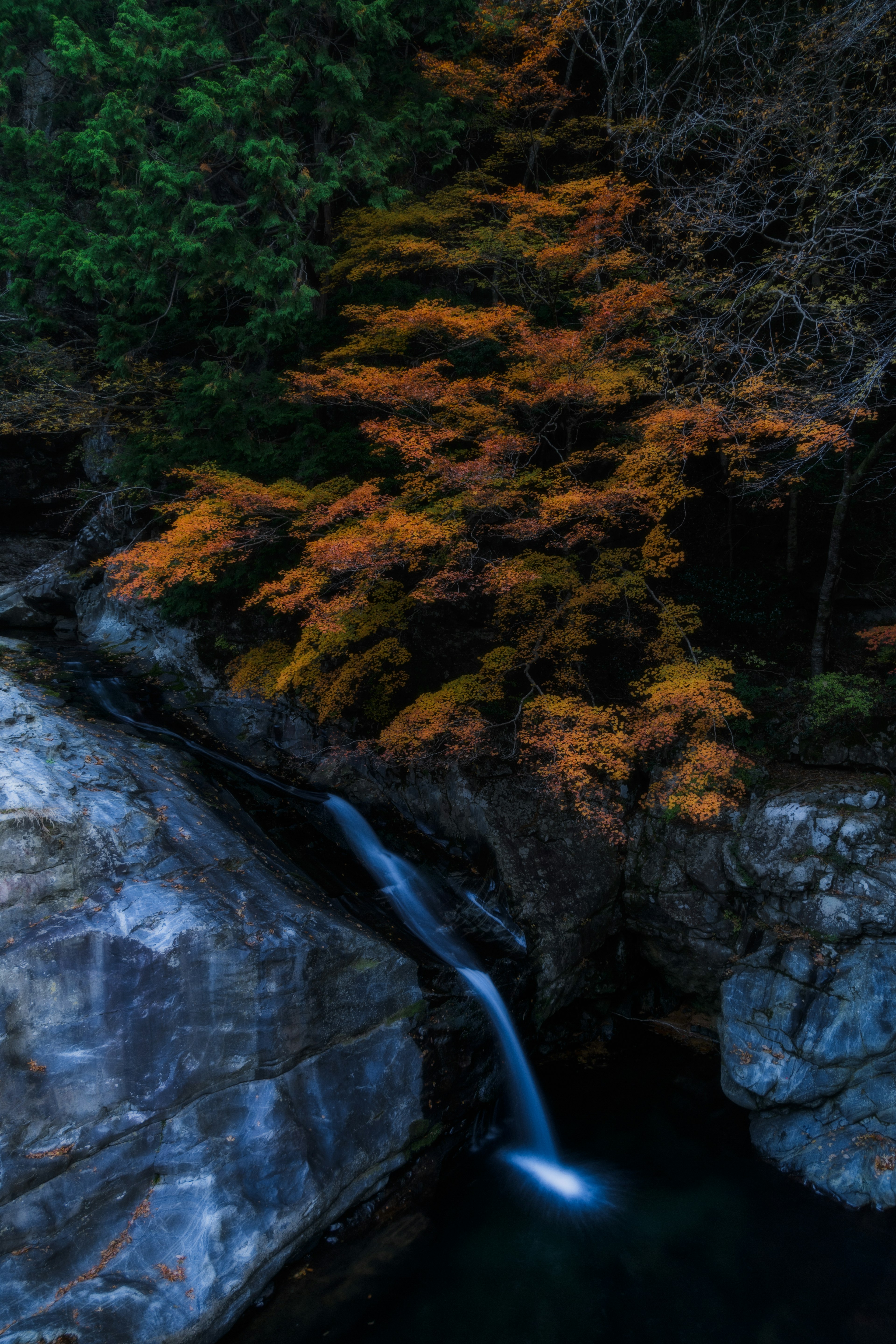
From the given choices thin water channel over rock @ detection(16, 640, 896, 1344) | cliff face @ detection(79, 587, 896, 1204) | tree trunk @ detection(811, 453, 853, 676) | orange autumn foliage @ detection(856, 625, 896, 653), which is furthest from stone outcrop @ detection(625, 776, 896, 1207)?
tree trunk @ detection(811, 453, 853, 676)

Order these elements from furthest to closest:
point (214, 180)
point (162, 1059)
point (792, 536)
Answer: point (792, 536) < point (214, 180) < point (162, 1059)

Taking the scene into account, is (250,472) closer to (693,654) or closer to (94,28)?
Answer: (693,654)

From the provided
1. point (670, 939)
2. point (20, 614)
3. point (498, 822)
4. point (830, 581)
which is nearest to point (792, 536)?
point (830, 581)

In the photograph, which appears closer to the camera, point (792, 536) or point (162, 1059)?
point (162, 1059)

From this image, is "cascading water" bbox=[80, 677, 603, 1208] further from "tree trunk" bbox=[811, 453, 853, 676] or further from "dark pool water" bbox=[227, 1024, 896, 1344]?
"tree trunk" bbox=[811, 453, 853, 676]

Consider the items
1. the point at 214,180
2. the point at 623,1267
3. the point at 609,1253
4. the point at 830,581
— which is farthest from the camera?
the point at 214,180

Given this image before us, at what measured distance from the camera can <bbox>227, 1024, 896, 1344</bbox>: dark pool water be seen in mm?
5527

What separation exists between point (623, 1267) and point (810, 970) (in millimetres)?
3359

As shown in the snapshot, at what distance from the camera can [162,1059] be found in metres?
5.37

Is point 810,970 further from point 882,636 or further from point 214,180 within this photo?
point 214,180

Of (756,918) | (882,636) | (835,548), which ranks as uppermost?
(835,548)

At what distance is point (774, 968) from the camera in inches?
291

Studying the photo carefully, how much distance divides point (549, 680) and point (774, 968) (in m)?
4.60

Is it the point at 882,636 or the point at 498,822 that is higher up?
the point at 882,636
